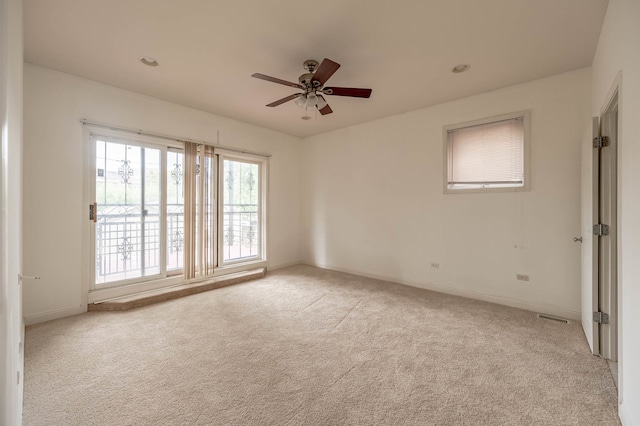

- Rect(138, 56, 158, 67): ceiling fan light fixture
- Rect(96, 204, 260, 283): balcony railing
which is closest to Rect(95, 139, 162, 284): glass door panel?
Rect(96, 204, 260, 283): balcony railing

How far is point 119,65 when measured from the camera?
3.00 metres

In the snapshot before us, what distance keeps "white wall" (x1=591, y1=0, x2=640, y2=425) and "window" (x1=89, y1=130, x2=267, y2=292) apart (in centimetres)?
461

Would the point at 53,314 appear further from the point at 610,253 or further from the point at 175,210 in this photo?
the point at 610,253

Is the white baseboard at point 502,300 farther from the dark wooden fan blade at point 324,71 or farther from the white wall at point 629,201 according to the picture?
the dark wooden fan blade at point 324,71

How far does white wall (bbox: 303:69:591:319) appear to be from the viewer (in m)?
3.13

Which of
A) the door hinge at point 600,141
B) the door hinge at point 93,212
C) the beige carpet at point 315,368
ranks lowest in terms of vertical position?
the beige carpet at point 315,368

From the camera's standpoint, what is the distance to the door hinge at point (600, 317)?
88.8 inches

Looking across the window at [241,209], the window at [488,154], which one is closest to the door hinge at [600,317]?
the window at [488,154]

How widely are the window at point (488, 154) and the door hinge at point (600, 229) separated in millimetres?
1166

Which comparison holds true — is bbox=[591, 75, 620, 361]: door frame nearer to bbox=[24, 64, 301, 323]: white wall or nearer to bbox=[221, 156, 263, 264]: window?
bbox=[221, 156, 263, 264]: window

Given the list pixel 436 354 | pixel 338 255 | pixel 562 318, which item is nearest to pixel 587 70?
pixel 562 318

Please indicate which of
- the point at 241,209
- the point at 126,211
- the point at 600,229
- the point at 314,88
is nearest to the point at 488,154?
the point at 600,229

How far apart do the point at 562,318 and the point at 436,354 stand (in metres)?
1.87

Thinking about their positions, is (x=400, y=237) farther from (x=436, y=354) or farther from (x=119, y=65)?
(x=119, y=65)
